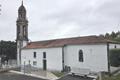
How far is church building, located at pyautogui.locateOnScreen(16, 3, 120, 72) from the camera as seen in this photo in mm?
29484

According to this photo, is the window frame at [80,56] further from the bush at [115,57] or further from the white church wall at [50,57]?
the bush at [115,57]

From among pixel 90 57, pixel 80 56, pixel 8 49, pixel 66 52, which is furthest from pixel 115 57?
pixel 8 49

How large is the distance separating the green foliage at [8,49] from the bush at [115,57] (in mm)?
38931

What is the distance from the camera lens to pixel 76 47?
33.6 m

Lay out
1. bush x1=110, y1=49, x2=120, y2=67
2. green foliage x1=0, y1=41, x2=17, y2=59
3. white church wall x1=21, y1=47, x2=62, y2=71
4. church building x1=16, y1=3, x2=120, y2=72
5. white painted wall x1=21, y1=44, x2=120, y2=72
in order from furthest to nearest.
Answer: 1. green foliage x1=0, y1=41, x2=17, y2=59
2. white church wall x1=21, y1=47, x2=62, y2=71
3. church building x1=16, y1=3, x2=120, y2=72
4. white painted wall x1=21, y1=44, x2=120, y2=72
5. bush x1=110, y1=49, x2=120, y2=67

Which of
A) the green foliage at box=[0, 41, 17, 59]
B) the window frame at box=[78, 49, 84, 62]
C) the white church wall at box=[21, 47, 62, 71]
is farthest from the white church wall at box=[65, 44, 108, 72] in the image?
the green foliage at box=[0, 41, 17, 59]

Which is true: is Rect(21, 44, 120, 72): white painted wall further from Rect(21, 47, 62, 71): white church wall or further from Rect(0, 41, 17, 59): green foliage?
Rect(0, 41, 17, 59): green foliage

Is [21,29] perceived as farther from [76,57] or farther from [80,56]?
[80,56]

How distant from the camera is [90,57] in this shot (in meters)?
30.9

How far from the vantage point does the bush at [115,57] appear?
1029 inches

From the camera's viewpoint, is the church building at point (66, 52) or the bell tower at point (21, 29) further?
the bell tower at point (21, 29)

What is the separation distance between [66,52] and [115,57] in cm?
1070

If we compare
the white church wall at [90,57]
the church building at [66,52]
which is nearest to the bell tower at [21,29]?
the church building at [66,52]

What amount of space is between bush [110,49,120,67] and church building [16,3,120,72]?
1047mm
